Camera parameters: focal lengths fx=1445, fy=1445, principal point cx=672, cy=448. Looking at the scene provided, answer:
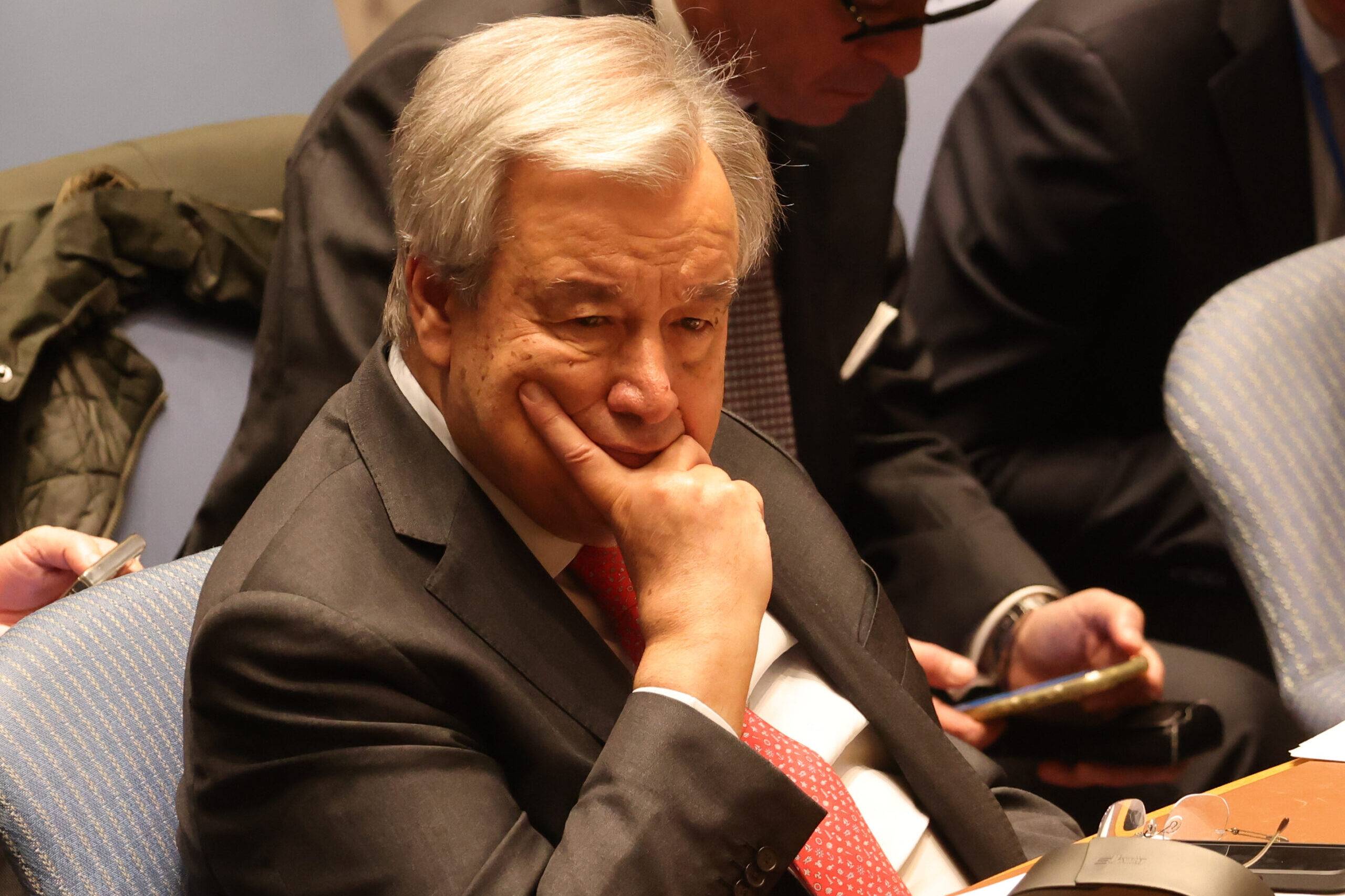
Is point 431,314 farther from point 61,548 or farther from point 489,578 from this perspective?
point 61,548

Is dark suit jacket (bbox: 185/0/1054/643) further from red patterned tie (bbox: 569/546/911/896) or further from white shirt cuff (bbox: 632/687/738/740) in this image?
white shirt cuff (bbox: 632/687/738/740)

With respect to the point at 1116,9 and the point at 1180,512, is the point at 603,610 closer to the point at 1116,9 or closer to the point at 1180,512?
the point at 1180,512

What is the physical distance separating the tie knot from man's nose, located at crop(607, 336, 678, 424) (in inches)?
5.8

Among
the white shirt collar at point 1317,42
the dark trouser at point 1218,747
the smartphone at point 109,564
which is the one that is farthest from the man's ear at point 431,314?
the white shirt collar at point 1317,42

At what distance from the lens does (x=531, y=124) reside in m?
1.07

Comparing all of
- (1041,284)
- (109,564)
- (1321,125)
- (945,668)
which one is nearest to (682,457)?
(109,564)

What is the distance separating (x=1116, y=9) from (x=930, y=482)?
837 millimetres

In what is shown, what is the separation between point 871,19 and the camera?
6.15 ft

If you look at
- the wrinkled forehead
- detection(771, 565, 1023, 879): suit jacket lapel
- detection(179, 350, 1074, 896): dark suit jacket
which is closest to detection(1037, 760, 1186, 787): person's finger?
detection(771, 565, 1023, 879): suit jacket lapel

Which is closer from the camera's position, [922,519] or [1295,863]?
[1295,863]

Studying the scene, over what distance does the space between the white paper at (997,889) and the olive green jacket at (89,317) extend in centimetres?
129

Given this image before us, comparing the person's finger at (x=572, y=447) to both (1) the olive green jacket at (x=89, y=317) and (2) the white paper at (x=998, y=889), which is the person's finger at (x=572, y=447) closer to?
(2) the white paper at (x=998, y=889)

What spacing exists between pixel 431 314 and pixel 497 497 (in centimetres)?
16

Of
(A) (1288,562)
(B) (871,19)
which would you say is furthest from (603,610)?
(B) (871,19)
